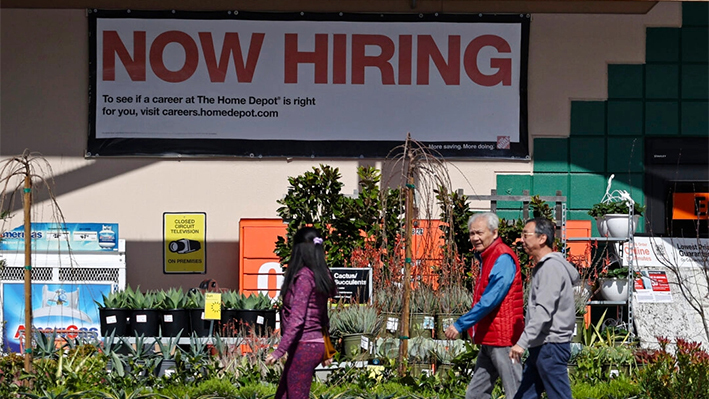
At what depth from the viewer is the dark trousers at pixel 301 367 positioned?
16.9 ft

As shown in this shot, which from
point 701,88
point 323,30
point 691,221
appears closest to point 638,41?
point 701,88

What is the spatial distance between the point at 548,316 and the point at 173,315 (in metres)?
3.63

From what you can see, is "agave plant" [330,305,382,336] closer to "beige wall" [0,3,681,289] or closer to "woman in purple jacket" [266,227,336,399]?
"woman in purple jacket" [266,227,336,399]

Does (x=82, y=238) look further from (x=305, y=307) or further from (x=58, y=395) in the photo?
(x=305, y=307)

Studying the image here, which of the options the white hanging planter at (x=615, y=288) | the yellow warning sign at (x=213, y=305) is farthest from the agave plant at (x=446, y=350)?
the white hanging planter at (x=615, y=288)

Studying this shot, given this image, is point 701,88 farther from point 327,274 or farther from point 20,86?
point 20,86

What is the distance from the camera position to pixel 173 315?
25.2 ft

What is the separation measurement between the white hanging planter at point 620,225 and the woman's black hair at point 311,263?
514cm

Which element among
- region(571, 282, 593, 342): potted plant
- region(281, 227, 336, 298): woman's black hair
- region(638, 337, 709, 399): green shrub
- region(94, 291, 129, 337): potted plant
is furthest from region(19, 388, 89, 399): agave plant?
region(571, 282, 593, 342): potted plant

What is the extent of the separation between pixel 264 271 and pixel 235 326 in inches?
88.9

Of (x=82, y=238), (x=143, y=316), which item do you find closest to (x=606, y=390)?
(x=143, y=316)

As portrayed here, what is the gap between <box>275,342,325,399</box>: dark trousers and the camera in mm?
5160

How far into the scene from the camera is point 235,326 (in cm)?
776

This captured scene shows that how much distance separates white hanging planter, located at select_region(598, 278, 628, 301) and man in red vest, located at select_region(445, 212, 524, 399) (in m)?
4.09
